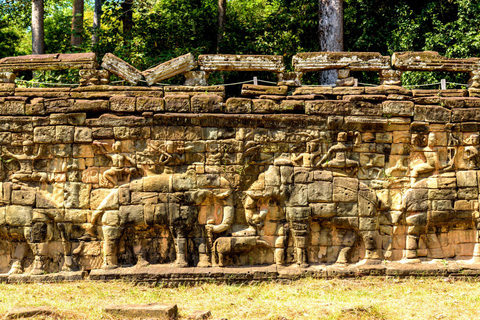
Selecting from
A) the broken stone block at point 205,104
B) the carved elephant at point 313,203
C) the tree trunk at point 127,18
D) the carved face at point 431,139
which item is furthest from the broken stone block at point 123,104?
the tree trunk at point 127,18

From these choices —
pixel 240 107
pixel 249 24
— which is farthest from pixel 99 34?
pixel 240 107

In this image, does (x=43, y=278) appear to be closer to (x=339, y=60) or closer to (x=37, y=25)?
(x=339, y=60)

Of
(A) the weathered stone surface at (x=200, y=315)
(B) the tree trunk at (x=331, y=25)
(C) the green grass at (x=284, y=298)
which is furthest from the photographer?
(B) the tree trunk at (x=331, y=25)

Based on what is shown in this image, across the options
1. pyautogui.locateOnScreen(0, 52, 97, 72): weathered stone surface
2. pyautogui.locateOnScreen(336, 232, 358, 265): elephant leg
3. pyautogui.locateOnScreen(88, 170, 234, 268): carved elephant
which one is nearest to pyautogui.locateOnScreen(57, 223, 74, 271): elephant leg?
pyautogui.locateOnScreen(88, 170, 234, 268): carved elephant

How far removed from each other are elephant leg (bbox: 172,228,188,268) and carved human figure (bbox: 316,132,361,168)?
288 cm

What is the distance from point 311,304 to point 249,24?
10954 millimetres

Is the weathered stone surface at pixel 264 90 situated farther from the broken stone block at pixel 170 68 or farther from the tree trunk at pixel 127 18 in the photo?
the tree trunk at pixel 127 18

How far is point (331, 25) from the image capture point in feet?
41.8

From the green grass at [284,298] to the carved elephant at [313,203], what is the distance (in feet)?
2.36

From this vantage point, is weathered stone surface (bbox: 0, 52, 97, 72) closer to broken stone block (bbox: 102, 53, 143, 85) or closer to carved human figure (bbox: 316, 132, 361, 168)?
broken stone block (bbox: 102, 53, 143, 85)

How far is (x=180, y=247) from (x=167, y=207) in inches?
30.7

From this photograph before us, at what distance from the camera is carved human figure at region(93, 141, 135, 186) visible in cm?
830

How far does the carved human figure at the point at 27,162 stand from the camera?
8.37 metres

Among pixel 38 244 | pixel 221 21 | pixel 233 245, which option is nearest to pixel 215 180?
pixel 233 245
